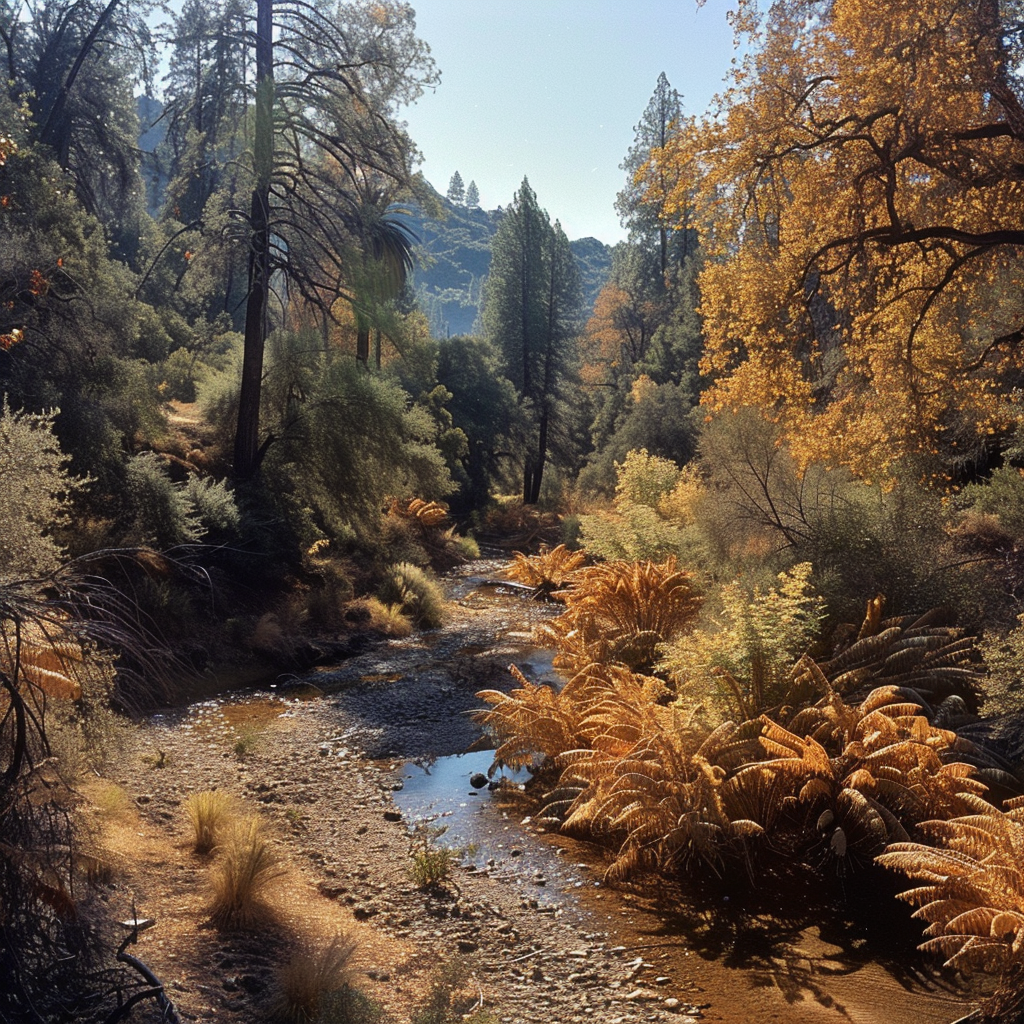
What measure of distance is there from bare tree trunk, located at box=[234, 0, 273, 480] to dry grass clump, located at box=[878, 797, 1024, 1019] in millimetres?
13750

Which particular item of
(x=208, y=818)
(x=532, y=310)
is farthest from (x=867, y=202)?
(x=532, y=310)

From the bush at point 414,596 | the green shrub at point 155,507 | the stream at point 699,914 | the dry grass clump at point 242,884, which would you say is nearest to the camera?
the stream at point 699,914

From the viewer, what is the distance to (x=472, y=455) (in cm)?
3262

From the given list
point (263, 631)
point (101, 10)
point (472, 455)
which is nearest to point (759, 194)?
point (263, 631)

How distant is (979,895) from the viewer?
5.21 m

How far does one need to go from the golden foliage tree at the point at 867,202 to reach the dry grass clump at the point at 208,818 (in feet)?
22.3

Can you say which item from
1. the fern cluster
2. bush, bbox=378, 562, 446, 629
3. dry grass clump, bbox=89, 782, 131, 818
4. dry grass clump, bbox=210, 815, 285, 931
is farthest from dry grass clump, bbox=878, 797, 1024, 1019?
bush, bbox=378, 562, 446, 629

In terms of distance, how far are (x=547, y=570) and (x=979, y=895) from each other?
15.8 meters

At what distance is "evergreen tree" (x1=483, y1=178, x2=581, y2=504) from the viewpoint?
36938mm

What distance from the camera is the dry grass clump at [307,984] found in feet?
14.4

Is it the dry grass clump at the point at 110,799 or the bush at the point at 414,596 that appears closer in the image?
the dry grass clump at the point at 110,799

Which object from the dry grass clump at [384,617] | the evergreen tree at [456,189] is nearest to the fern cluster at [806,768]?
the dry grass clump at [384,617]

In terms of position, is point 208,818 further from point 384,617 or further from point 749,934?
point 384,617

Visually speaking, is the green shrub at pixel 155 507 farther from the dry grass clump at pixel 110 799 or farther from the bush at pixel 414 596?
the dry grass clump at pixel 110 799
